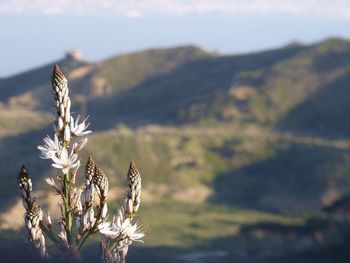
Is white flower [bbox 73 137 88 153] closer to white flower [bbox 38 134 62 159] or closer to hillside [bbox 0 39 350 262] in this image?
white flower [bbox 38 134 62 159]

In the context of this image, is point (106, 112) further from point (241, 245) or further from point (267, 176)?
point (241, 245)

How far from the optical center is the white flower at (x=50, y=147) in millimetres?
4070

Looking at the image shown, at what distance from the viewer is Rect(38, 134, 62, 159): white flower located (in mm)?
4070

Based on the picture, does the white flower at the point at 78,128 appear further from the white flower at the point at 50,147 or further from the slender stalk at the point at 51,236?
the slender stalk at the point at 51,236

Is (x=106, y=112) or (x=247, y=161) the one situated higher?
(x=106, y=112)

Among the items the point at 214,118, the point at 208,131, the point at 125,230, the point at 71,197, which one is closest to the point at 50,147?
the point at 71,197

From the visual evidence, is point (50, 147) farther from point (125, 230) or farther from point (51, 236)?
point (125, 230)

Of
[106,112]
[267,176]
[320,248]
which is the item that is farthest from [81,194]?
[106,112]

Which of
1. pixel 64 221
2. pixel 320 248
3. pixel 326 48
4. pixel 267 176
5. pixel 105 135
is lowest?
pixel 64 221

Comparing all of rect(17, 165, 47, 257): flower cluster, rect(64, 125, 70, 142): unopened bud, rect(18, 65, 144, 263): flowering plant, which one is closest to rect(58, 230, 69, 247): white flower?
rect(18, 65, 144, 263): flowering plant

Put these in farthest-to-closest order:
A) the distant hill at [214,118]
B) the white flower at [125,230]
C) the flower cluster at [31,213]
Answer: the distant hill at [214,118] → the white flower at [125,230] → the flower cluster at [31,213]

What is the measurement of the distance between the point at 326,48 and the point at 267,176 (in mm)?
42588

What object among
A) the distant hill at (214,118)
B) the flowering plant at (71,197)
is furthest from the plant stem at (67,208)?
the distant hill at (214,118)

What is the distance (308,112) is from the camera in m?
70.9
